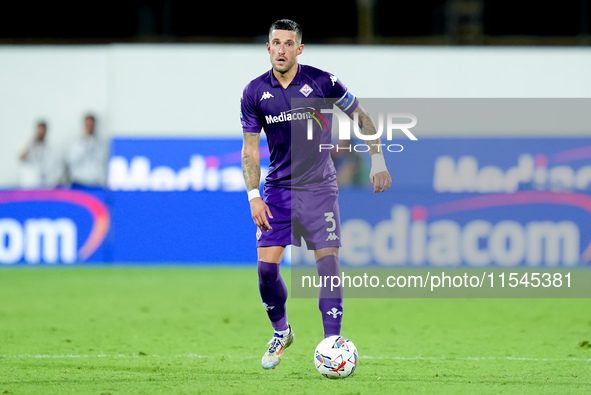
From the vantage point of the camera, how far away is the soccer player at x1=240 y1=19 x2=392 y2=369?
20.8 feet

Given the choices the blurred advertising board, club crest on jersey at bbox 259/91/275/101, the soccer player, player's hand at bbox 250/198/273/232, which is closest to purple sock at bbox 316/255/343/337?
the soccer player

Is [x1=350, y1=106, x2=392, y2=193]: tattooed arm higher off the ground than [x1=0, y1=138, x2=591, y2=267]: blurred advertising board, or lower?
higher

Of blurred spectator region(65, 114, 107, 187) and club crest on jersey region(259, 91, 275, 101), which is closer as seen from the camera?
club crest on jersey region(259, 91, 275, 101)

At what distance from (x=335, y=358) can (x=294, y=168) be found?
1.30 metres

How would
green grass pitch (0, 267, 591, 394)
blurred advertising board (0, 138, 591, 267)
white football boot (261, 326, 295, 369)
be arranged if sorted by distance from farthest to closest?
blurred advertising board (0, 138, 591, 267) < white football boot (261, 326, 295, 369) < green grass pitch (0, 267, 591, 394)

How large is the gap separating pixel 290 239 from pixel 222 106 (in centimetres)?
949

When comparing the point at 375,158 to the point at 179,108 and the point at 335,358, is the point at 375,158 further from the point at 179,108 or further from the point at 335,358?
the point at 179,108

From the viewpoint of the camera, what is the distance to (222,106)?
51.5ft

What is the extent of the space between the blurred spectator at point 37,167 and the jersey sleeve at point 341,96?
982 cm

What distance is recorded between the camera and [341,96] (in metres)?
6.52

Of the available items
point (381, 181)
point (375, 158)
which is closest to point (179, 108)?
point (375, 158)

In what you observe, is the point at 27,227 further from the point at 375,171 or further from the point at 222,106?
the point at 375,171

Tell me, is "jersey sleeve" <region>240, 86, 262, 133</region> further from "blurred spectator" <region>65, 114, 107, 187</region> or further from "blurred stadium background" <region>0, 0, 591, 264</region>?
"blurred spectator" <region>65, 114, 107, 187</region>

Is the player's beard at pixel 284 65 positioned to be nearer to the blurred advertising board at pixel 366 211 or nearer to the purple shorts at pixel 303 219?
the purple shorts at pixel 303 219
